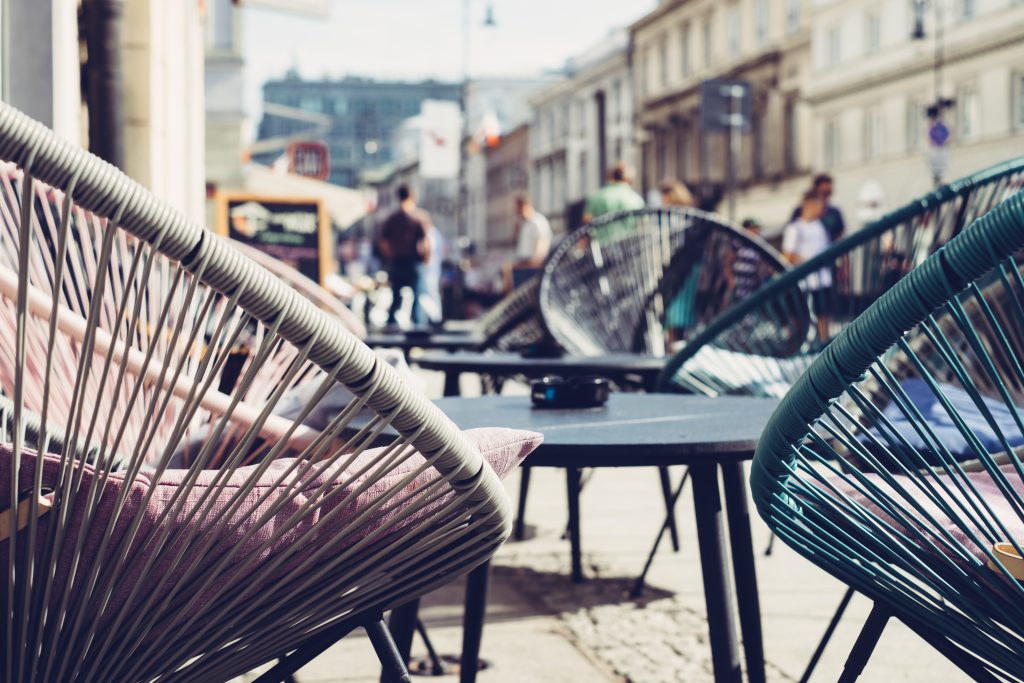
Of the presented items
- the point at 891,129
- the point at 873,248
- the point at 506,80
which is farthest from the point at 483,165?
the point at 873,248

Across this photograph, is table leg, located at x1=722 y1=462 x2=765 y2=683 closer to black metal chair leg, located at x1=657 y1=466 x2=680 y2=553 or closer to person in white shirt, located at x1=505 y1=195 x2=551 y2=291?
black metal chair leg, located at x1=657 y1=466 x2=680 y2=553

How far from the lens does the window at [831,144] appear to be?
33656 mm

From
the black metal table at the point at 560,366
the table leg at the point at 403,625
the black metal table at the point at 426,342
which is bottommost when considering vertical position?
the table leg at the point at 403,625

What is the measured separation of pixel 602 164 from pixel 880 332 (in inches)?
1778

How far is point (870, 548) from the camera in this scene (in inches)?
58.5

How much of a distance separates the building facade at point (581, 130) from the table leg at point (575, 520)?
41565mm

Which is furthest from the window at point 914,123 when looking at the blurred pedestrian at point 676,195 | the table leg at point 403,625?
the table leg at point 403,625

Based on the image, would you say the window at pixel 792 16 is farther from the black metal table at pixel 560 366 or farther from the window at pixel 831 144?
the black metal table at pixel 560 366

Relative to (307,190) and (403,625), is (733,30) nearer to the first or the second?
(307,190)

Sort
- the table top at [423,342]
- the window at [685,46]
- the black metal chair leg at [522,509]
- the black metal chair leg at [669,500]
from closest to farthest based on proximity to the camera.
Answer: the black metal chair leg at [669,500] < the black metal chair leg at [522,509] < the table top at [423,342] < the window at [685,46]

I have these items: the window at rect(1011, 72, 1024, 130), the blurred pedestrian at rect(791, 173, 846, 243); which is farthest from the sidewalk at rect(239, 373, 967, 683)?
the window at rect(1011, 72, 1024, 130)

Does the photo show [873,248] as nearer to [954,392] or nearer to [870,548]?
[954,392]

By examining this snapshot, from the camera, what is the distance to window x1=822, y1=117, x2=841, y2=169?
3366 cm

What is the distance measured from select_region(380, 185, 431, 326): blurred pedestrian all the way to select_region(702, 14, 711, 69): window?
3213 centimetres
